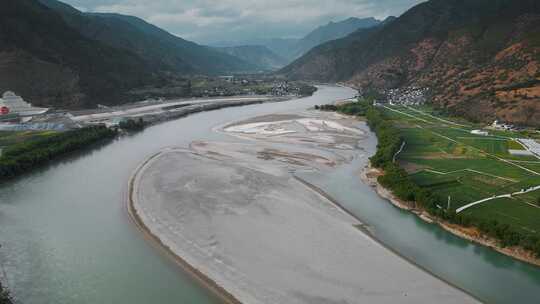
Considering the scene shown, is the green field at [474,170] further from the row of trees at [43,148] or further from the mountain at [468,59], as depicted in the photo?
the row of trees at [43,148]

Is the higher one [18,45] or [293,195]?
[18,45]

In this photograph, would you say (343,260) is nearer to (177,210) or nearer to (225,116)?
(177,210)

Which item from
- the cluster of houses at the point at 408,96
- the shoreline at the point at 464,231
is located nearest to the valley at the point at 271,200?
the shoreline at the point at 464,231

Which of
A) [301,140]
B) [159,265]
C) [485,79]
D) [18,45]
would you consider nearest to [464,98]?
[485,79]

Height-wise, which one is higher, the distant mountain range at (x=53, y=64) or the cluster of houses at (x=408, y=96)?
the distant mountain range at (x=53, y=64)

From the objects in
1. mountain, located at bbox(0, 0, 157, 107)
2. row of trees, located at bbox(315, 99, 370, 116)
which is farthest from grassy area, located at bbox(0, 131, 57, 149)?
row of trees, located at bbox(315, 99, 370, 116)
